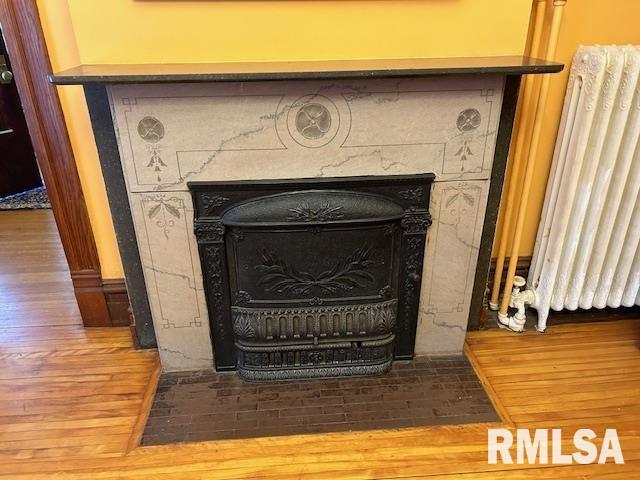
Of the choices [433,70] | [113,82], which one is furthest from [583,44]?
[113,82]

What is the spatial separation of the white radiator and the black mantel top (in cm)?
37

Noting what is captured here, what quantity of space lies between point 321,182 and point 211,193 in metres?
0.37

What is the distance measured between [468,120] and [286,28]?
2.17 ft

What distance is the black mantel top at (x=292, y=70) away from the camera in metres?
1.29

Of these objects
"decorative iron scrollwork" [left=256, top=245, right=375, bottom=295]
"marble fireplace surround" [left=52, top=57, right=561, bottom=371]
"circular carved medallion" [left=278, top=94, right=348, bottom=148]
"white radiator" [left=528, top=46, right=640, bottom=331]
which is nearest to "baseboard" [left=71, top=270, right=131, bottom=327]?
"marble fireplace surround" [left=52, top=57, right=561, bottom=371]

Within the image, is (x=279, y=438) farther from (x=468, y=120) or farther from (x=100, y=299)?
(x=468, y=120)

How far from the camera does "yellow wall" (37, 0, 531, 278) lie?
1.44 meters

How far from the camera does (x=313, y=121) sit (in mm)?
1486

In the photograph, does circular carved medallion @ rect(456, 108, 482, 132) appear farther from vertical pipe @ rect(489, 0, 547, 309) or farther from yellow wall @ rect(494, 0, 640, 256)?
yellow wall @ rect(494, 0, 640, 256)

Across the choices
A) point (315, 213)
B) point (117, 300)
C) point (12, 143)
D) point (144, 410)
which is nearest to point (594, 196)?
point (315, 213)

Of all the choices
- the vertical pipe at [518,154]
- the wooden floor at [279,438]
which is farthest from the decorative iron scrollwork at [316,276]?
the vertical pipe at [518,154]

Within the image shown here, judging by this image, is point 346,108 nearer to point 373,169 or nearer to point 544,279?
point 373,169

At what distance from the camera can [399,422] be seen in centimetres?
160

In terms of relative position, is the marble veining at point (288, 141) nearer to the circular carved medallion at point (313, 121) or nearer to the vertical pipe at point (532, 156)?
the circular carved medallion at point (313, 121)
